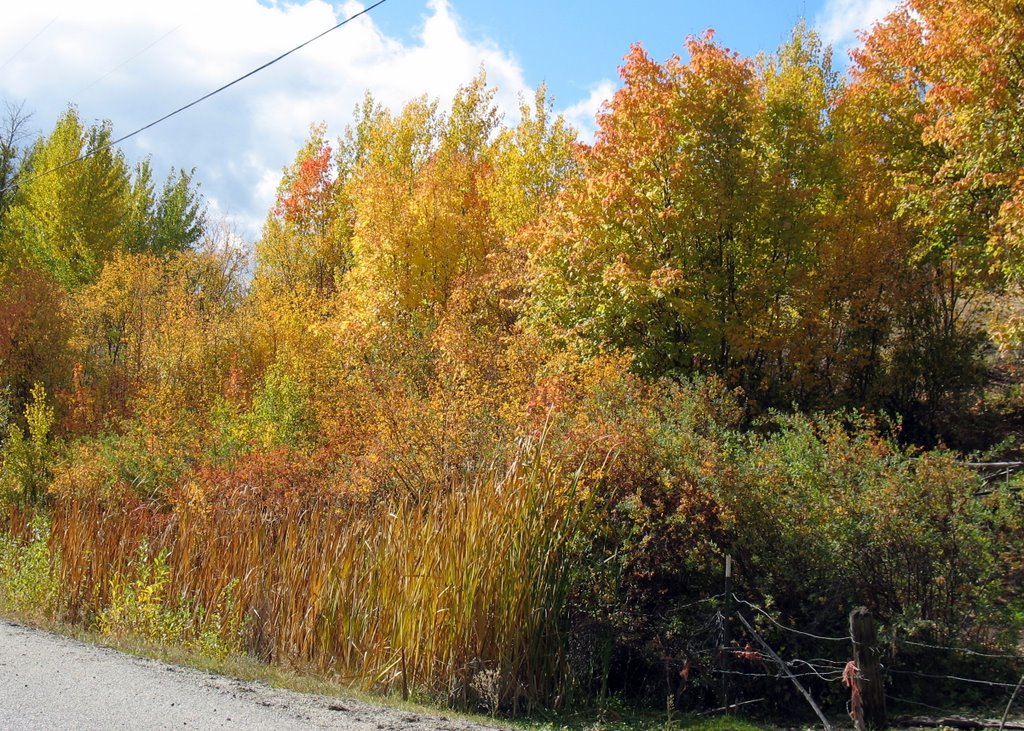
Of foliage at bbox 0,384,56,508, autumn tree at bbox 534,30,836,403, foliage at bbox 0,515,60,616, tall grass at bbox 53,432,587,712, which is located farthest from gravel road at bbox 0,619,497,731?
foliage at bbox 0,384,56,508

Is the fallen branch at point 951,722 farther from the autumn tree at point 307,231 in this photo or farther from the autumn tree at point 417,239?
the autumn tree at point 307,231

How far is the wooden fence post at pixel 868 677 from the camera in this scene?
707 cm

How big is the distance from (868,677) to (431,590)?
3.63m

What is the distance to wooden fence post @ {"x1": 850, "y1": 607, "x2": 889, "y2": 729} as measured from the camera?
278 inches

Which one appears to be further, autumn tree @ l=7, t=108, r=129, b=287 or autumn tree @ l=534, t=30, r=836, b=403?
autumn tree @ l=7, t=108, r=129, b=287

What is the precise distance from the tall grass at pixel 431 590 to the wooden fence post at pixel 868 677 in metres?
2.44

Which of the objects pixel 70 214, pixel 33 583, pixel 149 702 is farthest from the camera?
pixel 70 214

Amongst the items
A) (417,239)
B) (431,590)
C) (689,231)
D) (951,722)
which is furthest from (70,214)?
(951,722)

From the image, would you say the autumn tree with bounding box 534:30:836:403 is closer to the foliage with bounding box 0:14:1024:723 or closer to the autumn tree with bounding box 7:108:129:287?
the foliage with bounding box 0:14:1024:723

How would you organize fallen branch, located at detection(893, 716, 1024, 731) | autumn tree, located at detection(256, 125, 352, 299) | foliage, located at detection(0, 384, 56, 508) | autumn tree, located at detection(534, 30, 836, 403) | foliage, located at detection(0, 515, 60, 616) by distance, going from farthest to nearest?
autumn tree, located at detection(256, 125, 352, 299) < foliage, located at detection(0, 384, 56, 508) < autumn tree, located at detection(534, 30, 836, 403) < foliage, located at detection(0, 515, 60, 616) < fallen branch, located at detection(893, 716, 1024, 731)

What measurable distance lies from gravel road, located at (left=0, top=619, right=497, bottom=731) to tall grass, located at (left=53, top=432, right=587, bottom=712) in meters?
1.04

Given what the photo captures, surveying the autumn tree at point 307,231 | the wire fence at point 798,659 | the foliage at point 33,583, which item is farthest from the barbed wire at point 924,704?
the autumn tree at point 307,231

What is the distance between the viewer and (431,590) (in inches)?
307

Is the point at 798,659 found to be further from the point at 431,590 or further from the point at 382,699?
the point at 382,699
